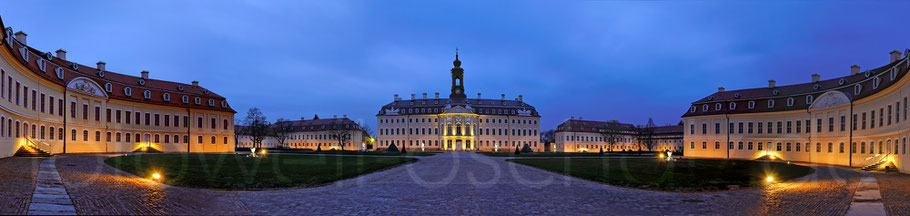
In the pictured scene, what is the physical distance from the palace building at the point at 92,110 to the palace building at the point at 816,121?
47.4 m

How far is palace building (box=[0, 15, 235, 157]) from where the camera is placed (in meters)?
27.4

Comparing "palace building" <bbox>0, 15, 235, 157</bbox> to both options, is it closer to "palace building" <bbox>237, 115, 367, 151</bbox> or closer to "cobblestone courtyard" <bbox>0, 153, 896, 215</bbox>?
"cobblestone courtyard" <bbox>0, 153, 896, 215</bbox>

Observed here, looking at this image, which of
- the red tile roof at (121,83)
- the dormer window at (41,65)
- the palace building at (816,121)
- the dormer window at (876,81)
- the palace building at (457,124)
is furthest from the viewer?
the palace building at (457,124)

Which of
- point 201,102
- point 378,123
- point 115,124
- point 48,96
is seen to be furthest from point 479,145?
point 48,96

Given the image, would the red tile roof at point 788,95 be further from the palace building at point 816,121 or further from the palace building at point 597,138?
the palace building at point 597,138

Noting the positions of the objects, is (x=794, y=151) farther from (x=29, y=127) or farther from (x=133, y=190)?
(x=29, y=127)

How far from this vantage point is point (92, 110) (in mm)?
41312

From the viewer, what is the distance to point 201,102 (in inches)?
2125

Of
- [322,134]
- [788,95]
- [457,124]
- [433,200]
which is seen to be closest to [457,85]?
[457,124]

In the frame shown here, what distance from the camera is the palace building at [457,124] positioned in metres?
97.2

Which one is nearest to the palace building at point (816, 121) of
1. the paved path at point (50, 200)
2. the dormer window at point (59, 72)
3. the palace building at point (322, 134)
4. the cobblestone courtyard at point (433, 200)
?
the cobblestone courtyard at point (433, 200)

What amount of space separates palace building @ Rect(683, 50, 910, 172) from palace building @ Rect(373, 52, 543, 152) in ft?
149

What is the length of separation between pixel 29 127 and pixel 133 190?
85.9ft

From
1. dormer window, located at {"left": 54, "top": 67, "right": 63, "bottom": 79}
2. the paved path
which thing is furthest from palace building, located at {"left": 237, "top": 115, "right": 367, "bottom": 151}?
the paved path
